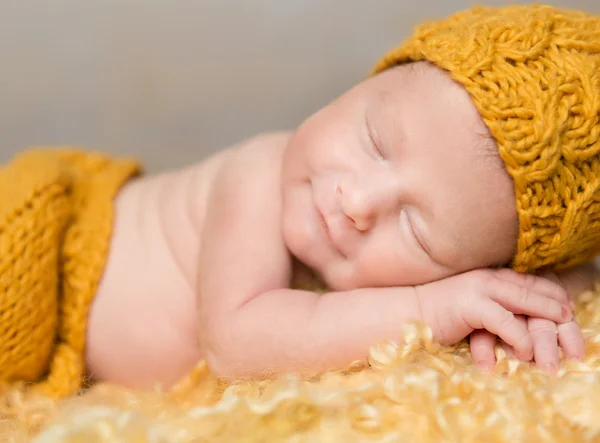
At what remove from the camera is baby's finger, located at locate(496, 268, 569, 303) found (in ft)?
3.49

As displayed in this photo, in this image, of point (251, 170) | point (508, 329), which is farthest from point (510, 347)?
point (251, 170)

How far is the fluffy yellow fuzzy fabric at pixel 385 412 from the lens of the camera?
0.81 metres

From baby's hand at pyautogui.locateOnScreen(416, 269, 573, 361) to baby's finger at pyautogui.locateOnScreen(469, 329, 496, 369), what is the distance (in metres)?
0.01

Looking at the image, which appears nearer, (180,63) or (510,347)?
(510,347)

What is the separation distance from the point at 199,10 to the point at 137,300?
832 mm

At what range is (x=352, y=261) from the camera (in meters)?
1.11

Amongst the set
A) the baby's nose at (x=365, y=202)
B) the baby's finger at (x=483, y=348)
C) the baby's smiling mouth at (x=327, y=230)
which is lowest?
the baby's finger at (x=483, y=348)

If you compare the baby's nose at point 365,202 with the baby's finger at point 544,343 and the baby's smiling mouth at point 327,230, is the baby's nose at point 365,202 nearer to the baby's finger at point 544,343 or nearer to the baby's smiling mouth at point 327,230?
the baby's smiling mouth at point 327,230

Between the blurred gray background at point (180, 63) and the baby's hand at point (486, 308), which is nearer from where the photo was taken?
the baby's hand at point (486, 308)

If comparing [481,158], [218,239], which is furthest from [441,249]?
[218,239]

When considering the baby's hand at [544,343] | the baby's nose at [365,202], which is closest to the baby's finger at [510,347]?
the baby's hand at [544,343]

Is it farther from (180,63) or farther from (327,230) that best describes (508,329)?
(180,63)

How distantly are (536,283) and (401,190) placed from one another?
0.86 feet

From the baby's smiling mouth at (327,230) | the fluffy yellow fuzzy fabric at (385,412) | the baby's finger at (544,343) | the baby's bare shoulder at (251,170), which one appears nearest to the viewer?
the fluffy yellow fuzzy fabric at (385,412)
